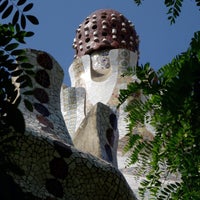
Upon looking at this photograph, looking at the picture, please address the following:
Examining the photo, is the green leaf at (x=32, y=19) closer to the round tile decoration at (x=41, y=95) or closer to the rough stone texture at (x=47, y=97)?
the rough stone texture at (x=47, y=97)

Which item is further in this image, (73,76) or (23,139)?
(73,76)

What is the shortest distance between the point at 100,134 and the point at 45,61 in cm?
51

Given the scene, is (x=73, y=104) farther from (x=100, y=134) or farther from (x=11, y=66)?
(x=11, y=66)

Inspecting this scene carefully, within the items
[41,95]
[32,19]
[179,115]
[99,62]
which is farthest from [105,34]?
[32,19]

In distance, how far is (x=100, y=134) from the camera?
117 inches

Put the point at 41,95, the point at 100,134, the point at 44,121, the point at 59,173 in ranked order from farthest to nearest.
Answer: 1. the point at 100,134
2. the point at 41,95
3. the point at 44,121
4. the point at 59,173

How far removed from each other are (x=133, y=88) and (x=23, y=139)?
1.75 feet

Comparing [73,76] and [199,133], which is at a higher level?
[73,76]

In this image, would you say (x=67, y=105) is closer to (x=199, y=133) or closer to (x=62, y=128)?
(x=62, y=128)

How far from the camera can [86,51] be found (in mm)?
8727

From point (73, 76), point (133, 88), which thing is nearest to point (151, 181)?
point (133, 88)

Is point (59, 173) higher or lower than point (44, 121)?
lower

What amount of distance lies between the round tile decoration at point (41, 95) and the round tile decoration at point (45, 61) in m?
0.13

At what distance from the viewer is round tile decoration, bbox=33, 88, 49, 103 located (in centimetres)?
264
